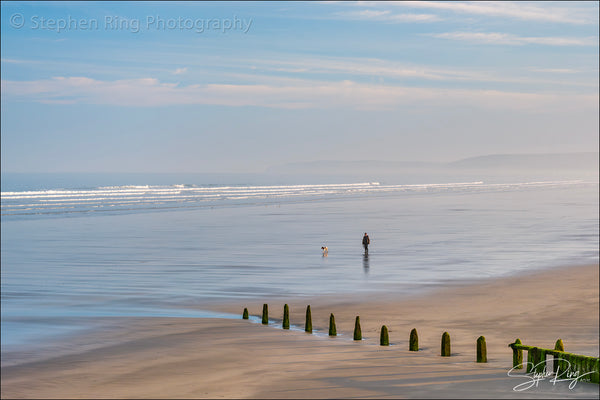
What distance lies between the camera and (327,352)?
19.6 m

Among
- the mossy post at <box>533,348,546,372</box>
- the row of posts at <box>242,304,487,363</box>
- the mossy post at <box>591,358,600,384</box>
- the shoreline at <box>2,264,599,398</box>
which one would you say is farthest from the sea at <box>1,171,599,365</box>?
the mossy post at <box>591,358,600,384</box>

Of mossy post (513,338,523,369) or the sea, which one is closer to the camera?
mossy post (513,338,523,369)

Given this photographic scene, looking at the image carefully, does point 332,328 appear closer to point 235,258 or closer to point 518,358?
point 518,358

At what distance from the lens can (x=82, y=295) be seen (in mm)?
30344

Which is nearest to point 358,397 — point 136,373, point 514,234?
point 136,373

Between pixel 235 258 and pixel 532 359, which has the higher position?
pixel 235 258

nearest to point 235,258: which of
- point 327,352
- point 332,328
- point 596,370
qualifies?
point 332,328

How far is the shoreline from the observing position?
51.6 feet

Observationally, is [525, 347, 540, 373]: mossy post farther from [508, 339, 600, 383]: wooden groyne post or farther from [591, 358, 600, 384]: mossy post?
[591, 358, 600, 384]: mossy post

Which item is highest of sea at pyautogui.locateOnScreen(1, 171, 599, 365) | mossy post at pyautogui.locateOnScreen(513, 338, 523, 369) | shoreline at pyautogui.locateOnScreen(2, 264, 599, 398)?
sea at pyautogui.locateOnScreen(1, 171, 599, 365)

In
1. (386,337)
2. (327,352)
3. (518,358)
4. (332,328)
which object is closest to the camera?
(518,358)

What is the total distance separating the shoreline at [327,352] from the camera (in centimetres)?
1573

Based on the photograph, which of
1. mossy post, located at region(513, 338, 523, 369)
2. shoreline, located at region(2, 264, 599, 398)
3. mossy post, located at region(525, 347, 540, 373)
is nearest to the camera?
mossy post, located at region(525, 347, 540, 373)

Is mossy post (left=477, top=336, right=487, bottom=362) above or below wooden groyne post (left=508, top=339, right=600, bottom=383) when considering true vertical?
below
